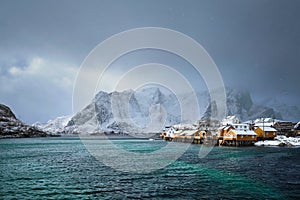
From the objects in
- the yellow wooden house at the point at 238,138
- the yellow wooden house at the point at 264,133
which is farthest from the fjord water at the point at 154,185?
the yellow wooden house at the point at 264,133

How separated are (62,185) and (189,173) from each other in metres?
18.6

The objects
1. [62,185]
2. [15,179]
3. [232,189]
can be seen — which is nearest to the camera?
[232,189]

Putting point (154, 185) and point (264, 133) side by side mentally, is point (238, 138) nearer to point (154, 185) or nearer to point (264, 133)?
point (264, 133)

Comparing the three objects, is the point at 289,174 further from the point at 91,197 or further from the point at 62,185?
the point at 62,185

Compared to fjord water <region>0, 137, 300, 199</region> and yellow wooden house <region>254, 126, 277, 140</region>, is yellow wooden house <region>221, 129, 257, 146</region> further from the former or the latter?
fjord water <region>0, 137, 300, 199</region>

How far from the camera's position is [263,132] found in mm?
106562

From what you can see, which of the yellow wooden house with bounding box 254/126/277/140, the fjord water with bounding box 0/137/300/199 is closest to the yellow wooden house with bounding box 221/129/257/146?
the yellow wooden house with bounding box 254/126/277/140

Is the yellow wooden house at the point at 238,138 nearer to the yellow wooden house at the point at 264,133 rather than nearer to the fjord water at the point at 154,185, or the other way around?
the yellow wooden house at the point at 264,133

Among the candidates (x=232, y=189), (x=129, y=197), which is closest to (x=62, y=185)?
(x=129, y=197)

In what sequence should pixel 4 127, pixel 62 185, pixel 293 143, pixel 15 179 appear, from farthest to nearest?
pixel 4 127, pixel 293 143, pixel 15 179, pixel 62 185

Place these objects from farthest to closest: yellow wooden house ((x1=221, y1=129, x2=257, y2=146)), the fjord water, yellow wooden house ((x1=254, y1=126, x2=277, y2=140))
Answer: yellow wooden house ((x1=254, y1=126, x2=277, y2=140))
yellow wooden house ((x1=221, y1=129, x2=257, y2=146))
the fjord water

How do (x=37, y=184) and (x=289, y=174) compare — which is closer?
(x=37, y=184)

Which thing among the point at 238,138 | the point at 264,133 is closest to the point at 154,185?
the point at 238,138

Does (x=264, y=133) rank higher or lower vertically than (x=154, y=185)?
higher
